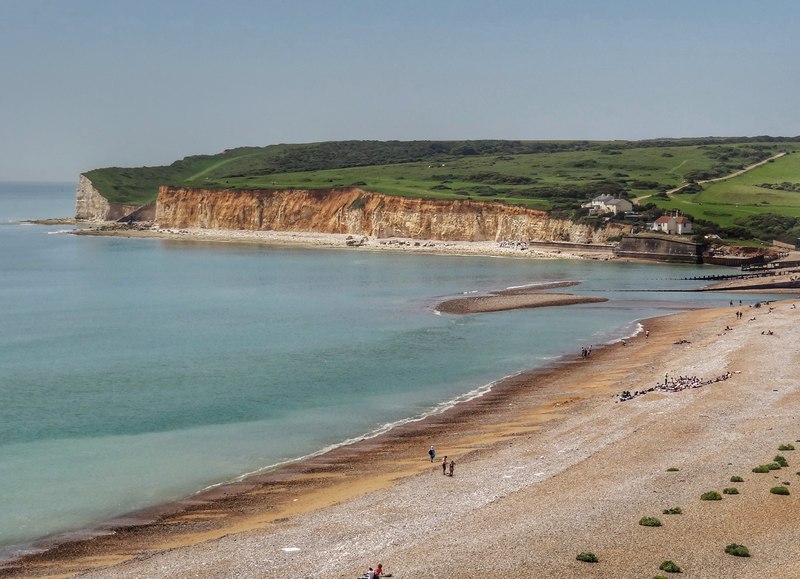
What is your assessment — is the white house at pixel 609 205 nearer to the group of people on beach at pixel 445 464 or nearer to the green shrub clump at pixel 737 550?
the group of people on beach at pixel 445 464

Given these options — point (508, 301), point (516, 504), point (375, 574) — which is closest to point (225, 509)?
point (375, 574)

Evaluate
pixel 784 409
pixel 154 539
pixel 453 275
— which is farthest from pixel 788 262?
pixel 154 539

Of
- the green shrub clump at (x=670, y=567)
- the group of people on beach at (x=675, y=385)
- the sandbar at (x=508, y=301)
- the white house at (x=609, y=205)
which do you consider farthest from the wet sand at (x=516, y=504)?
the white house at (x=609, y=205)

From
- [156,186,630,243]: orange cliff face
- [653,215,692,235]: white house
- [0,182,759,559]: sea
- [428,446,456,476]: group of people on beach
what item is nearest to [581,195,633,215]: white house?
[156,186,630,243]: orange cliff face

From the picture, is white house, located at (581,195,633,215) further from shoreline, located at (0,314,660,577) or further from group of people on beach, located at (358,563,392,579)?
group of people on beach, located at (358,563,392,579)

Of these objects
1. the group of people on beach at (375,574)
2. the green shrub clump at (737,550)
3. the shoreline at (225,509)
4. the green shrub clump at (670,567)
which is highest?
the green shrub clump at (737,550)
